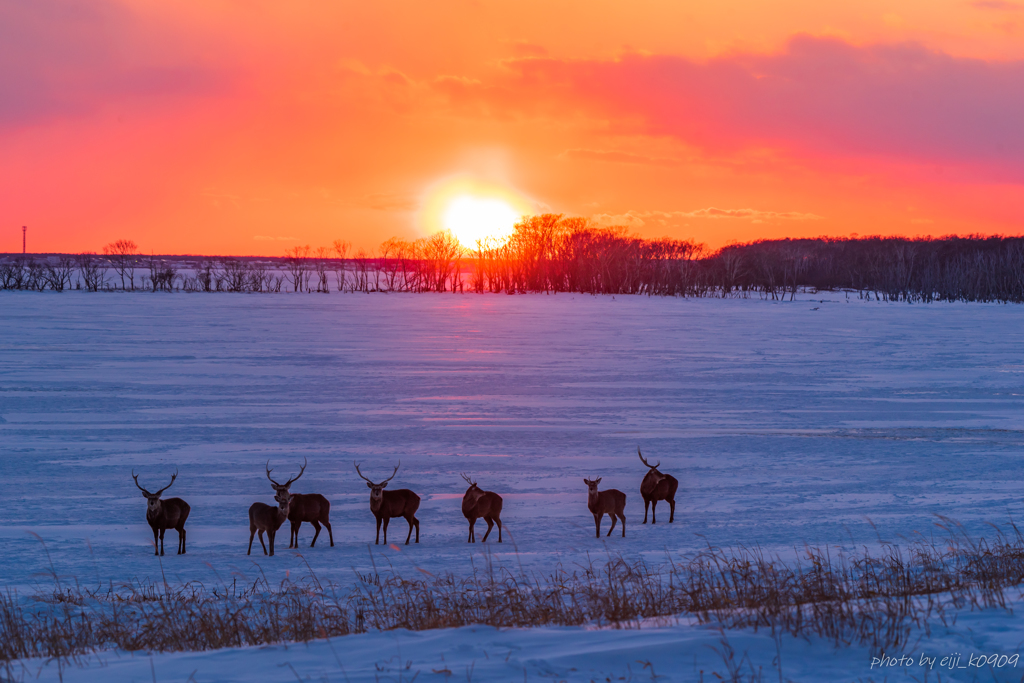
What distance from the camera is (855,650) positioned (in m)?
5.47

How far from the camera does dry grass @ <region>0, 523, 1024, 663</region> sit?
19.4ft

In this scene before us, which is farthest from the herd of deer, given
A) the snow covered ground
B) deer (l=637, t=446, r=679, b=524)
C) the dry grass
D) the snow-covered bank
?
the snow-covered bank

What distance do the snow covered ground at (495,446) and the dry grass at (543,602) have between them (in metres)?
0.37

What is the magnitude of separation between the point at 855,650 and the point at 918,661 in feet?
1.27

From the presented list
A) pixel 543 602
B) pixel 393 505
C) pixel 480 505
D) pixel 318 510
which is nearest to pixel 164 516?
pixel 318 510

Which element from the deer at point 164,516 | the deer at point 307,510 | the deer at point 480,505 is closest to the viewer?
the deer at point 164,516

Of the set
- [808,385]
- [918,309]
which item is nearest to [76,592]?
[808,385]

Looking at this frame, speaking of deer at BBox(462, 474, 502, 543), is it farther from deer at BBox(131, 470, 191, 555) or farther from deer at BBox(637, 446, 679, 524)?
deer at BBox(131, 470, 191, 555)

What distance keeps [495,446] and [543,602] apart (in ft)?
21.3

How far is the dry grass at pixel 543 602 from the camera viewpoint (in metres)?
5.91

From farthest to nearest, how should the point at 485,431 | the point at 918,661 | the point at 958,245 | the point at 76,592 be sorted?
1. the point at 958,245
2. the point at 485,431
3. the point at 76,592
4. the point at 918,661

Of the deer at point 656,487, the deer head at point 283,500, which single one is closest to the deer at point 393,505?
the deer head at point 283,500

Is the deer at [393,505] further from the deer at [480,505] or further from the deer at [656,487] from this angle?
the deer at [656,487]

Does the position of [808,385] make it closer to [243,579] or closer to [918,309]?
[243,579]
